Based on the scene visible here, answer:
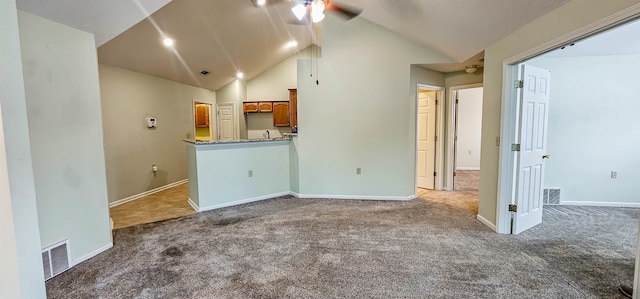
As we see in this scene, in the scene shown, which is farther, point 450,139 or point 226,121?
point 226,121

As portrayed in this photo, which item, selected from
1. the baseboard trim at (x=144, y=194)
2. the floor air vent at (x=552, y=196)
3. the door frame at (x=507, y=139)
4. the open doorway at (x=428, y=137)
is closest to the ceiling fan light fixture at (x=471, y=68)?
the open doorway at (x=428, y=137)

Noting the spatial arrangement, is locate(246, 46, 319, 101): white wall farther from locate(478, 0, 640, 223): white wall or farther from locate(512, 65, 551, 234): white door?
locate(512, 65, 551, 234): white door

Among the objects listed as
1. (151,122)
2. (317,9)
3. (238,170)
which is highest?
(317,9)

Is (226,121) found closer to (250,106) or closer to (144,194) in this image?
(250,106)

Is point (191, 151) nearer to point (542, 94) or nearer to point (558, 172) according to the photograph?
point (542, 94)

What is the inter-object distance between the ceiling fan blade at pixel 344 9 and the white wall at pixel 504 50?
163cm

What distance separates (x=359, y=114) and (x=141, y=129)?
3850 mm

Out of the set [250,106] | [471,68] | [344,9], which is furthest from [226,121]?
[471,68]

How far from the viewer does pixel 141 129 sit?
4.96 meters

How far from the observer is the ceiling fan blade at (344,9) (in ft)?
9.75

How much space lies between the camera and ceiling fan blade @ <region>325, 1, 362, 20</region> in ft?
9.75

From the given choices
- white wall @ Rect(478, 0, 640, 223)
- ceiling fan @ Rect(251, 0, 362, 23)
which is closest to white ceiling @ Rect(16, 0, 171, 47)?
ceiling fan @ Rect(251, 0, 362, 23)

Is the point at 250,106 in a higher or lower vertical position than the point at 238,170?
higher

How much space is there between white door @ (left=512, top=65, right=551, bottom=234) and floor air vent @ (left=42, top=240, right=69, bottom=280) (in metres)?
4.39
